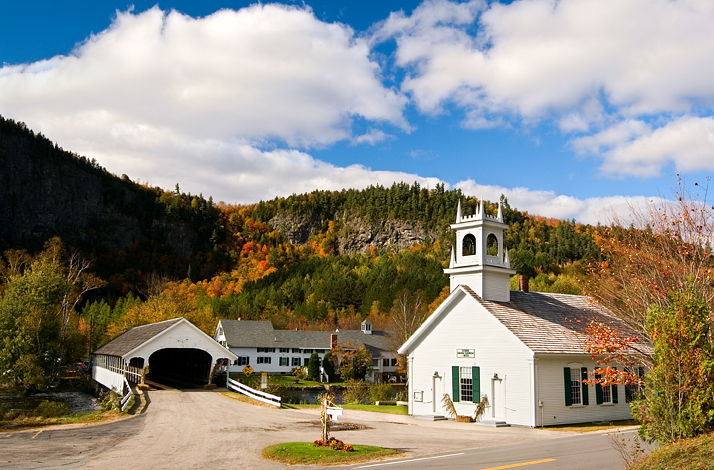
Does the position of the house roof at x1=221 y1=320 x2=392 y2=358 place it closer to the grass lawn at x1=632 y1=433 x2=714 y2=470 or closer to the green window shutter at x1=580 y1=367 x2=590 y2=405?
the green window shutter at x1=580 y1=367 x2=590 y2=405

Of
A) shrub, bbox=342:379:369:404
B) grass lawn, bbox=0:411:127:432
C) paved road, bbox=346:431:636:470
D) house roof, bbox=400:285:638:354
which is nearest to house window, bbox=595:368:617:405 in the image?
house roof, bbox=400:285:638:354

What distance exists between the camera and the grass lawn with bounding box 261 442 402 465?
49.7 ft

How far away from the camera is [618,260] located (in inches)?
803

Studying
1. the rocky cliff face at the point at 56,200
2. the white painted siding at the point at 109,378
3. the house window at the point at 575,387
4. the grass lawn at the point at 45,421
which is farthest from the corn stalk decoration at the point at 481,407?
the rocky cliff face at the point at 56,200

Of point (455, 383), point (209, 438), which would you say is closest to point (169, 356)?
point (455, 383)

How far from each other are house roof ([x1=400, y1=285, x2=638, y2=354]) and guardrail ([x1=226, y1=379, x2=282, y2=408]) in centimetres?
825

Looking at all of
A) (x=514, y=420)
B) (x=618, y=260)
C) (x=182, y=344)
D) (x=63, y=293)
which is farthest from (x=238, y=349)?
(x=618, y=260)

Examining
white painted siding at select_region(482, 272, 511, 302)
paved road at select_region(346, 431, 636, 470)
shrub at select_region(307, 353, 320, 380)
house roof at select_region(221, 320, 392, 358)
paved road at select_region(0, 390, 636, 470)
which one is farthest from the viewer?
house roof at select_region(221, 320, 392, 358)

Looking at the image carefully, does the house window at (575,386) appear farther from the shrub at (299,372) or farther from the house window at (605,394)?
the shrub at (299,372)

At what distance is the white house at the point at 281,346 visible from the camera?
248ft

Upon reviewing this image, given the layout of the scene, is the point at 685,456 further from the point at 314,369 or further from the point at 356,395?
the point at 314,369

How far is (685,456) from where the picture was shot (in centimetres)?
1002

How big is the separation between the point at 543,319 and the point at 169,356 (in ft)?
138

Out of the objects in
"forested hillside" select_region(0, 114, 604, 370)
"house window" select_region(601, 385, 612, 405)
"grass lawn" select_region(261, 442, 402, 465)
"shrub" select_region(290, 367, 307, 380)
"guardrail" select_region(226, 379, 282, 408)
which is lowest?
"shrub" select_region(290, 367, 307, 380)
